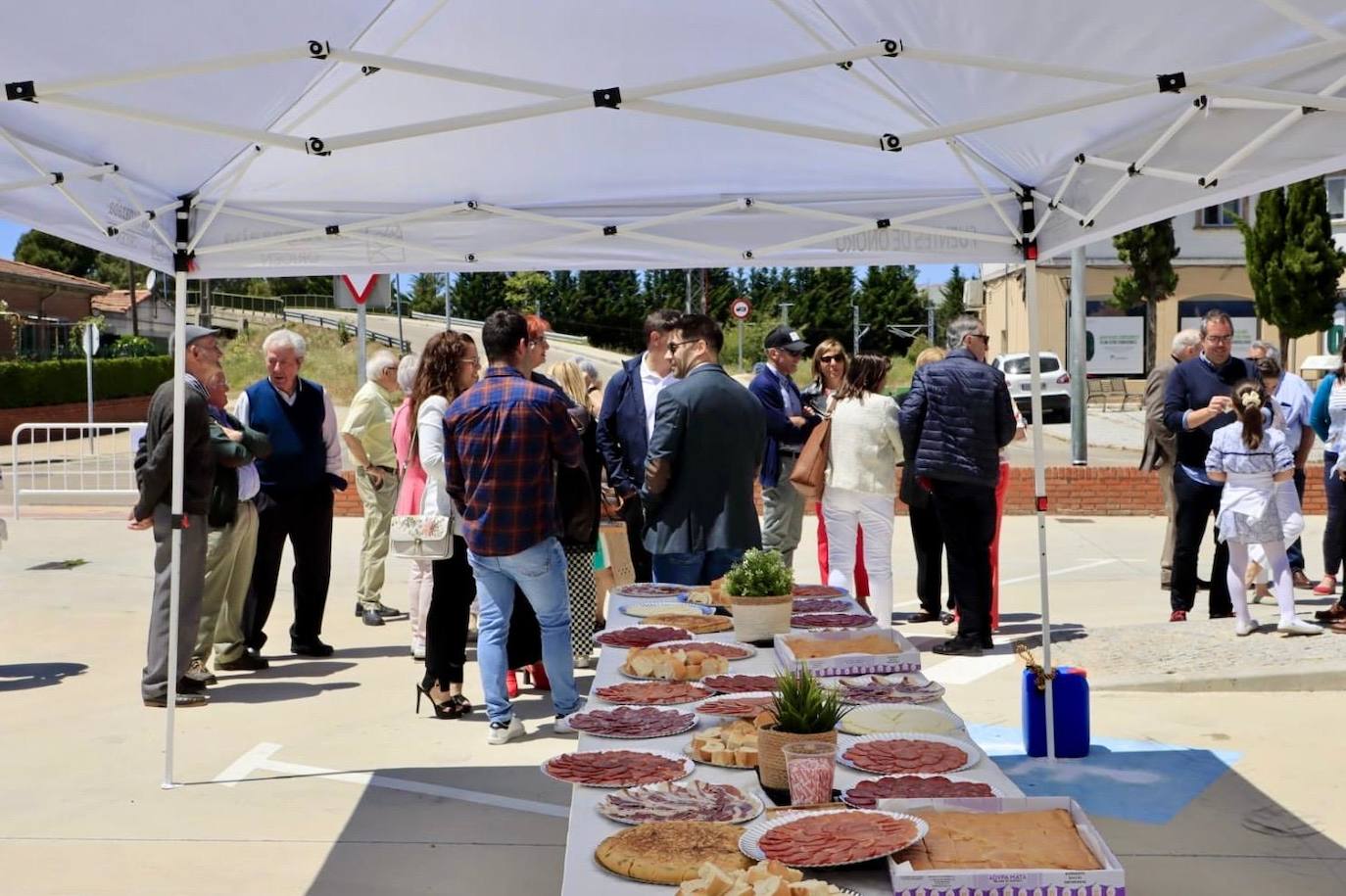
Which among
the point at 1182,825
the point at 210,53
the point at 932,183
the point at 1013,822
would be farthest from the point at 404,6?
the point at 1182,825

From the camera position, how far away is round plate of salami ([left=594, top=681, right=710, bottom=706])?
3938mm

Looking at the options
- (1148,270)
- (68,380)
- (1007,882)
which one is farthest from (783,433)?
(1148,270)

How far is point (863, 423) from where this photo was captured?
803 centimetres

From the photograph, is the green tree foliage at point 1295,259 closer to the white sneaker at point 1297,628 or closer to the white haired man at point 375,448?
the white sneaker at point 1297,628

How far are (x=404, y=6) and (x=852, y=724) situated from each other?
121 inches

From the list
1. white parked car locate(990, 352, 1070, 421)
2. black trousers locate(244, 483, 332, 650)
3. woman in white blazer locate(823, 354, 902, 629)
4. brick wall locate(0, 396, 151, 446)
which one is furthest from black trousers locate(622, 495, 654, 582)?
white parked car locate(990, 352, 1070, 421)

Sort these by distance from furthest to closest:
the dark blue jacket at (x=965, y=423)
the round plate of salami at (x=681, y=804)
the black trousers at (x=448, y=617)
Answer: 1. the dark blue jacket at (x=965, y=423)
2. the black trousers at (x=448, y=617)
3. the round plate of salami at (x=681, y=804)

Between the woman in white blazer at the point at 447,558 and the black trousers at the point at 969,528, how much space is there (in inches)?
109

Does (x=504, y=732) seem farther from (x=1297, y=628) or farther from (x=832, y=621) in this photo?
(x=1297, y=628)

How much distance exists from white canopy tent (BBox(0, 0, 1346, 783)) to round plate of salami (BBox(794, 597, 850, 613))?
44.4 inches

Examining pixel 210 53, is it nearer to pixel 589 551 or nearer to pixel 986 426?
pixel 589 551

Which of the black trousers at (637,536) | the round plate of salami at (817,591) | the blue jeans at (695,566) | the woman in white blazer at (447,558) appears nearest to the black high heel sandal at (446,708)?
the woman in white blazer at (447,558)

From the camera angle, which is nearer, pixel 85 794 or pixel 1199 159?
pixel 1199 159

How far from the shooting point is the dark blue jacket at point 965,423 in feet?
25.3
